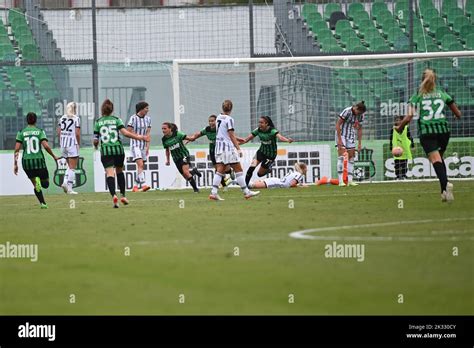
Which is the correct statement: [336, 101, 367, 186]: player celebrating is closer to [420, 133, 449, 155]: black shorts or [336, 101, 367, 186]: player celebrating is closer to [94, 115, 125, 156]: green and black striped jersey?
[94, 115, 125, 156]: green and black striped jersey

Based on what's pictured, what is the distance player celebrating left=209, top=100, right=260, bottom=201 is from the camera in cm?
2097

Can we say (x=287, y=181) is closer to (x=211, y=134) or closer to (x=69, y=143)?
(x=211, y=134)

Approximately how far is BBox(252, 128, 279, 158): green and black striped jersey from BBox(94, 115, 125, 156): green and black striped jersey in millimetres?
6008

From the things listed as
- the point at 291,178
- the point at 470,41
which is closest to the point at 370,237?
the point at 291,178

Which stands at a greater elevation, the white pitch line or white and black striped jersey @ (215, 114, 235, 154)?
white and black striped jersey @ (215, 114, 235, 154)

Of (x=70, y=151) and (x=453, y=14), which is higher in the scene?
(x=453, y=14)

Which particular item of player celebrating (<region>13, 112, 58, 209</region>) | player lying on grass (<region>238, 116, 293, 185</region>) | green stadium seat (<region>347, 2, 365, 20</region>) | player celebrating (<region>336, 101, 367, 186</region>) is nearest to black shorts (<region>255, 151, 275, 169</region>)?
player lying on grass (<region>238, 116, 293, 185</region>)

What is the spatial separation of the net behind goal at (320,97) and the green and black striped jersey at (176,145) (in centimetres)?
271

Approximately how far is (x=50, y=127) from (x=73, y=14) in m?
4.37

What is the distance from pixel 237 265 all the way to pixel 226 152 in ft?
35.8

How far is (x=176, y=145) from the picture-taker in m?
25.7

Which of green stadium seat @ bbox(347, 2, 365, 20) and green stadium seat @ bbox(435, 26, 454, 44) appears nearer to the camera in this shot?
green stadium seat @ bbox(435, 26, 454, 44)

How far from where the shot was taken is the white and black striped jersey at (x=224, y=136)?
21.2 m
